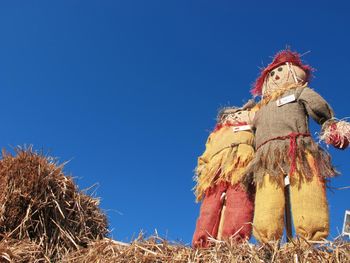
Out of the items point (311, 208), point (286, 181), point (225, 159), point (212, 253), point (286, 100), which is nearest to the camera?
point (212, 253)

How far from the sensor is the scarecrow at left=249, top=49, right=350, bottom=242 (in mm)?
2980

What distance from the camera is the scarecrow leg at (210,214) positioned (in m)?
3.50

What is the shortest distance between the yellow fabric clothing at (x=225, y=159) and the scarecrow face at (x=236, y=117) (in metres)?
0.11

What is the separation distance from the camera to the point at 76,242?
2889 mm

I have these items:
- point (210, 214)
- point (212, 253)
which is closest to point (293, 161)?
point (210, 214)

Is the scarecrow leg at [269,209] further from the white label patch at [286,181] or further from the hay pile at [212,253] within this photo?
the hay pile at [212,253]

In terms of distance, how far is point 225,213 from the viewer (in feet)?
11.6

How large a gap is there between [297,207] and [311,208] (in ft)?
0.33

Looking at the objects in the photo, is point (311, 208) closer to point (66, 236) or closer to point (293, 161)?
point (293, 161)

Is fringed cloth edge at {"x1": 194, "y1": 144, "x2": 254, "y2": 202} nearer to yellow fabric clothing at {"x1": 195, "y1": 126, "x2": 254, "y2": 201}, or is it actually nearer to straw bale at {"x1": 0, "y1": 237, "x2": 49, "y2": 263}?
yellow fabric clothing at {"x1": 195, "y1": 126, "x2": 254, "y2": 201}

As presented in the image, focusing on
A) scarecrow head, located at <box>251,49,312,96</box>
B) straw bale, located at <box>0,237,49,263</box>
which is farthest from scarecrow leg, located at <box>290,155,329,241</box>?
straw bale, located at <box>0,237,49,263</box>

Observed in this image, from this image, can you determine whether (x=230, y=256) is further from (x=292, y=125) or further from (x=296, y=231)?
(x=292, y=125)

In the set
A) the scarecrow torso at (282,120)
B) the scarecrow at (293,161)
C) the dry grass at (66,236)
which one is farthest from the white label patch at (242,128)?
the dry grass at (66,236)

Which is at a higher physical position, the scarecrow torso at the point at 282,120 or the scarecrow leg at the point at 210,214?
the scarecrow torso at the point at 282,120
